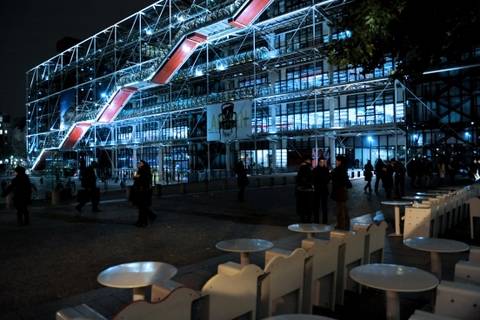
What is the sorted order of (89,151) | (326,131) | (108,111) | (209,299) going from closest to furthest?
1. (209,299)
2. (326,131)
3. (108,111)
4. (89,151)

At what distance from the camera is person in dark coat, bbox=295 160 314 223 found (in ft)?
26.7

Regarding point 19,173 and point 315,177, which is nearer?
point 315,177

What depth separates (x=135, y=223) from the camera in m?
9.16

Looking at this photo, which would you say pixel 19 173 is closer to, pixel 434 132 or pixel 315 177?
pixel 315 177

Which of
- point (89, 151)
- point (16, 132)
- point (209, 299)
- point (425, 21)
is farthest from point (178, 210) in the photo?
point (16, 132)

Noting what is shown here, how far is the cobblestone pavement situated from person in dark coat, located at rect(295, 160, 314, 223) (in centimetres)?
61

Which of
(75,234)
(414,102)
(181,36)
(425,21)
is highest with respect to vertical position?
(181,36)

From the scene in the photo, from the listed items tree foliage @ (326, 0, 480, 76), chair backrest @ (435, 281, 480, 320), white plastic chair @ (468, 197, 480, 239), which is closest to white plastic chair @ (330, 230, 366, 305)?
chair backrest @ (435, 281, 480, 320)

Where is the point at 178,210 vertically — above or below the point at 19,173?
below

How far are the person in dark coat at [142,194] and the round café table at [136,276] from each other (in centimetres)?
570

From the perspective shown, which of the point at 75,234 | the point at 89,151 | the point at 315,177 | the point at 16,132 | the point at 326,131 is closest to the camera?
the point at 75,234

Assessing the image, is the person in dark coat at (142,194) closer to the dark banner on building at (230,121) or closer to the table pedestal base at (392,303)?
the table pedestal base at (392,303)

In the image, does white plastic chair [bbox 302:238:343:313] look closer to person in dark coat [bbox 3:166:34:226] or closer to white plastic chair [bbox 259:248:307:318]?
white plastic chair [bbox 259:248:307:318]

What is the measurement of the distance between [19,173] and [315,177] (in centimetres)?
728
